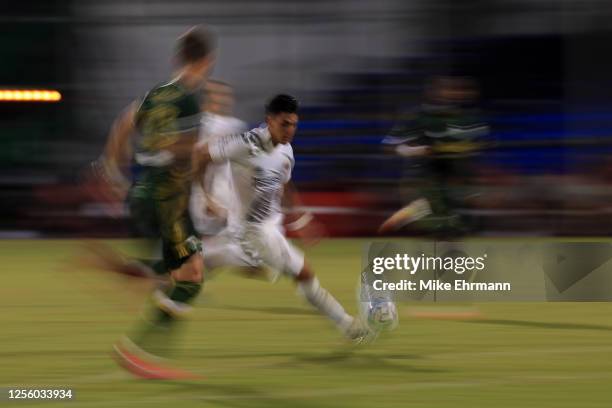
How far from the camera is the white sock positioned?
9.24 metres

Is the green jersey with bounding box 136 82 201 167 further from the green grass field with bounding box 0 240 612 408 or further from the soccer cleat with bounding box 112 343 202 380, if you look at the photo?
the green grass field with bounding box 0 240 612 408

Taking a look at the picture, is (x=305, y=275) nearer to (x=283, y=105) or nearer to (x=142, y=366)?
(x=283, y=105)

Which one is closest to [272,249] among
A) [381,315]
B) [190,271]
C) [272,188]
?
[272,188]

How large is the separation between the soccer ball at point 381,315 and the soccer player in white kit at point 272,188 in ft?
0.57

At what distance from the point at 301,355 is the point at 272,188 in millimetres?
1070

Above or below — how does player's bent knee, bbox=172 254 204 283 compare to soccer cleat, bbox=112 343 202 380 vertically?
above

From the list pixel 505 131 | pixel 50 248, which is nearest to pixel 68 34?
pixel 50 248

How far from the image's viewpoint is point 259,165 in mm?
9375

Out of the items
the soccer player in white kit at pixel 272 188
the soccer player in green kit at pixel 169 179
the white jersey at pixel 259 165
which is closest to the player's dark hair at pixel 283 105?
the soccer player in white kit at pixel 272 188

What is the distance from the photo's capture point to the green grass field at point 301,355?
26.5 feet

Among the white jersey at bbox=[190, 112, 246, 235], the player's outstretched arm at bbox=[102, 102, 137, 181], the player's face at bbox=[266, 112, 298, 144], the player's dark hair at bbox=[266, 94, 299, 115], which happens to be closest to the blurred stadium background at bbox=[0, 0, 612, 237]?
the white jersey at bbox=[190, 112, 246, 235]

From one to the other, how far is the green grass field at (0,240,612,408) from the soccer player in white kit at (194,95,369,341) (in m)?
0.42

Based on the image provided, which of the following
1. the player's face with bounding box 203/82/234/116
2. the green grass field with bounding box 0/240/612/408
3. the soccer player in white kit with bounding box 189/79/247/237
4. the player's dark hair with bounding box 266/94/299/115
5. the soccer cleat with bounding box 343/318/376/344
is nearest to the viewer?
the green grass field with bounding box 0/240/612/408

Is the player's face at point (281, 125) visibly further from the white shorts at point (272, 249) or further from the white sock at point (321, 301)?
the white sock at point (321, 301)
